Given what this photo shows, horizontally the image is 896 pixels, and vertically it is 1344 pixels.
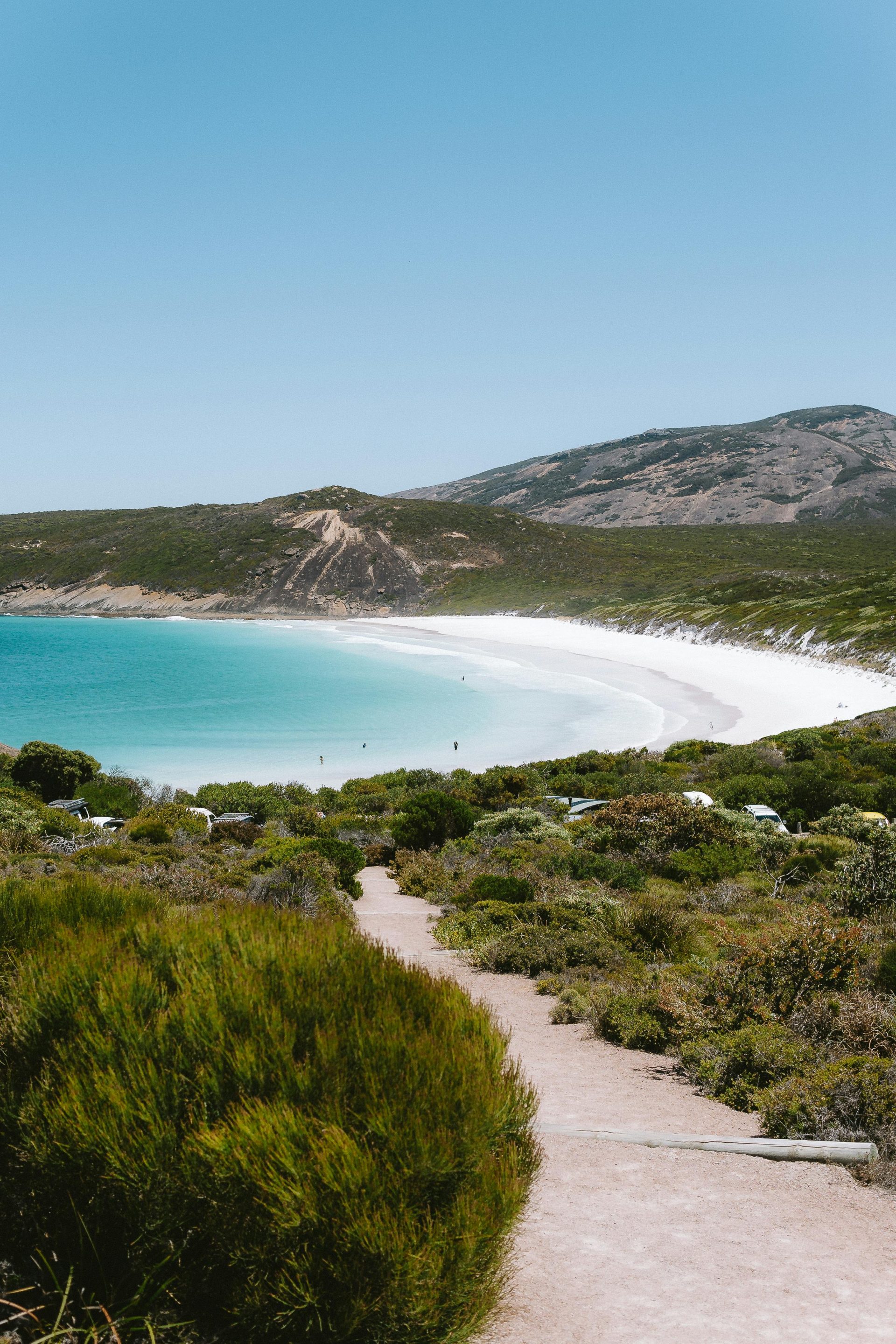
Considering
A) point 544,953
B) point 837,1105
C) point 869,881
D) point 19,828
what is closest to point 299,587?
point 19,828

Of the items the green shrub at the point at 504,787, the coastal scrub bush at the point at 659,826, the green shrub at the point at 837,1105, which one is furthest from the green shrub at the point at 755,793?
the green shrub at the point at 837,1105

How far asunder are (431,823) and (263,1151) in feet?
55.9

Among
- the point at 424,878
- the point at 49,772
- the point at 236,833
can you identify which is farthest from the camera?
the point at 49,772

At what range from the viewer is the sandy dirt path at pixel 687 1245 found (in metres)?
3.89

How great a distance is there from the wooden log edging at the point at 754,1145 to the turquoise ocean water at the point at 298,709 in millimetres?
26046

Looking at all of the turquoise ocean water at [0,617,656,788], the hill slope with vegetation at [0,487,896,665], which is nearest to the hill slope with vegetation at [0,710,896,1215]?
the turquoise ocean water at [0,617,656,788]

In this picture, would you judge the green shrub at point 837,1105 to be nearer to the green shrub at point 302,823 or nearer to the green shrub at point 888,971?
the green shrub at point 888,971

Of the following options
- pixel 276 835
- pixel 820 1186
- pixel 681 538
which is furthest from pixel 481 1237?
pixel 681 538

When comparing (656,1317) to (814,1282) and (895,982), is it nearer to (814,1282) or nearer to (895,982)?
(814,1282)

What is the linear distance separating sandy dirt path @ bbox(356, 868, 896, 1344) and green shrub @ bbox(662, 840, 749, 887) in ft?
27.5

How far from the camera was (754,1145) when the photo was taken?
18.6ft

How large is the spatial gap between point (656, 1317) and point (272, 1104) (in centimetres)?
215

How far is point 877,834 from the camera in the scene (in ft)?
53.3

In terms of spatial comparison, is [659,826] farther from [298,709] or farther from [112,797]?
[298,709]
